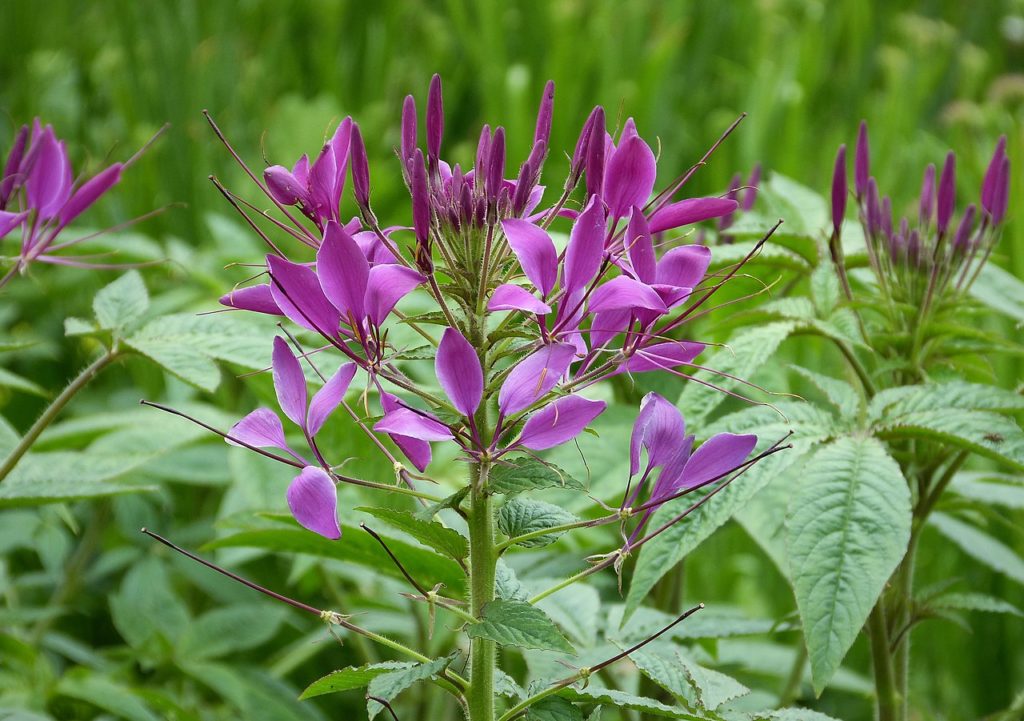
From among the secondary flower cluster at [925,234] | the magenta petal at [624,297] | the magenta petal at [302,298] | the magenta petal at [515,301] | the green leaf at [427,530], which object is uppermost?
the secondary flower cluster at [925,234]

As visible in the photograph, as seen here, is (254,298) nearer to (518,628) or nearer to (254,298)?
(254,298)

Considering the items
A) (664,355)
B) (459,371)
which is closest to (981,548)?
(664,355)

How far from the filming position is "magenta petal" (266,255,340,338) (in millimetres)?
377

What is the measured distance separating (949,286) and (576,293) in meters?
0.41

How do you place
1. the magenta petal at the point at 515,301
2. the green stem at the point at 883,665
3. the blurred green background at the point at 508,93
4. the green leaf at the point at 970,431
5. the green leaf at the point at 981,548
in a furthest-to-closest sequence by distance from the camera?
the blurred green background at the point at 508,93 < the green leaf at the point at 981,548 < the green stem at the point at 883,665 < the green leaf at the point at 970,431 < the magenta petal at the point at 515,301

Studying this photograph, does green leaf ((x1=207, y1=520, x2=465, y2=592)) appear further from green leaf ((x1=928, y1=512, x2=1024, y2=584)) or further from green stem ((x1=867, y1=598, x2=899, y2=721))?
green leaf ((x1=928, y1=512, x2=1024, y2=584))

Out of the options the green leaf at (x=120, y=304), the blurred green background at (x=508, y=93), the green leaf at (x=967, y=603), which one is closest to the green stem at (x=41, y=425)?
the green leaf at (x=120, y=304)

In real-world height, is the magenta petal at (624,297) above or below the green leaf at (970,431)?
above

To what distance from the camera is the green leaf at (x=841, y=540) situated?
453 mm

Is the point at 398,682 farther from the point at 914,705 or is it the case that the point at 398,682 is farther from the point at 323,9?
the point at 323,9

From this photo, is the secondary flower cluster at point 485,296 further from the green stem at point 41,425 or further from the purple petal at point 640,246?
the green stem at point 41,425

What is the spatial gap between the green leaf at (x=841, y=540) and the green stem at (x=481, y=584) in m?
0.14

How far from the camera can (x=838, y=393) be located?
60 centimetres

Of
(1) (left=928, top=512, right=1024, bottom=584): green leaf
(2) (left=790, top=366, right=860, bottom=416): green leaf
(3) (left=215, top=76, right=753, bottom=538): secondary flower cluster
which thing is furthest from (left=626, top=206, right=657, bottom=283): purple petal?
(1) (left=928, top=512, right=1024, bottom=584): green leaf
